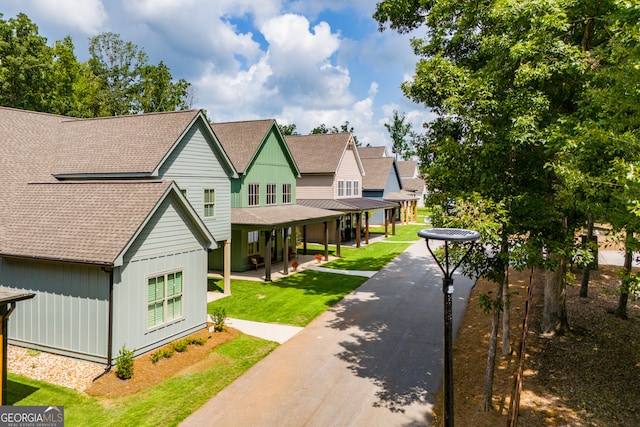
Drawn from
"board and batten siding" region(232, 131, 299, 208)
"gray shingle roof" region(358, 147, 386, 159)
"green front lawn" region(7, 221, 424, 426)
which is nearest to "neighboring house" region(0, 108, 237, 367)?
"green front lawn" region(7, 221, 424, 426)

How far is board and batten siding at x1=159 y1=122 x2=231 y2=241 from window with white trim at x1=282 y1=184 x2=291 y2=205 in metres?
8.12

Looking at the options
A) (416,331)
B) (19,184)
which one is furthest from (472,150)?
(19,184)

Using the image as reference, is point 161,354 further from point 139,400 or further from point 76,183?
point 76,183

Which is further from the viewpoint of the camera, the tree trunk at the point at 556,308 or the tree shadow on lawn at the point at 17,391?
the tree trunk at the point at 556,308

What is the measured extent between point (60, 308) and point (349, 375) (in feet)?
29.8

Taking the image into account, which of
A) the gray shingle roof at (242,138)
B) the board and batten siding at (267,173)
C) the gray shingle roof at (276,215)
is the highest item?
the gray shingle roof at (242,138)

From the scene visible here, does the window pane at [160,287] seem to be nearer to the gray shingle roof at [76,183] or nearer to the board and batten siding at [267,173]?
the gray shingle roof at [76,183]

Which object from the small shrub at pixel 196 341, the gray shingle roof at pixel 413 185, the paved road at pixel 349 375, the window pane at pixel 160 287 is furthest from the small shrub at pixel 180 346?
the gray shingle roof at pixel 413 185

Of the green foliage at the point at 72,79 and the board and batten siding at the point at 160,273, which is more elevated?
the green foliage at the point at 72,79

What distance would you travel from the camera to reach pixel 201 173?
756 inches

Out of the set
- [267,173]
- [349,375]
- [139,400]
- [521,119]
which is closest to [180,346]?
[139,400]

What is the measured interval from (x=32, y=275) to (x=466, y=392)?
13633 mm

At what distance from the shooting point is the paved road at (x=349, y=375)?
9.63m

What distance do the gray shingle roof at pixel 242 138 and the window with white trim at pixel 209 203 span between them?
4.46 m
